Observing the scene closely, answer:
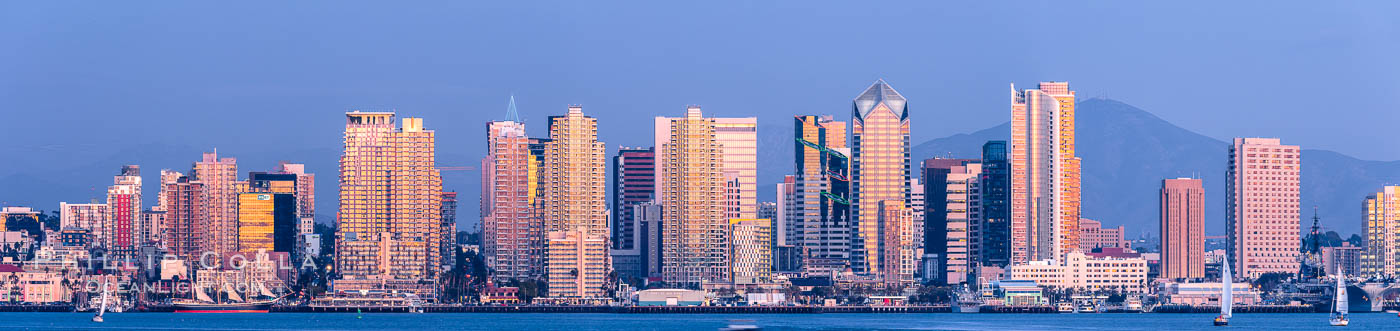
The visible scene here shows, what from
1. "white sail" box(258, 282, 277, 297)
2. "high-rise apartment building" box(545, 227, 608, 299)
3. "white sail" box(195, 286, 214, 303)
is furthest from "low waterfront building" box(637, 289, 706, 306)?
"white sail" box(195, 286, 214, 303)

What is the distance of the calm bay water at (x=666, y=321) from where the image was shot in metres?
132

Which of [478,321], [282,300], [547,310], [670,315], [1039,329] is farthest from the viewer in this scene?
[282,300]

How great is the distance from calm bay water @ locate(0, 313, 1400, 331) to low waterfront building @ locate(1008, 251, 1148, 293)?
20594mm

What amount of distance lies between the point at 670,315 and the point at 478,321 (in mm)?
19038

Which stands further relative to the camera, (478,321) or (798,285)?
(798,285)

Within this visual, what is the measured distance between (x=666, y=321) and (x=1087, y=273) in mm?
60856

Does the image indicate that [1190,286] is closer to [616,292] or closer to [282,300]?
[616,292]

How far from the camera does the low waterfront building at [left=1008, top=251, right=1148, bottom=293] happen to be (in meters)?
189

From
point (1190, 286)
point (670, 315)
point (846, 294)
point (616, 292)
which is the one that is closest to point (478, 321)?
point (670, 315)

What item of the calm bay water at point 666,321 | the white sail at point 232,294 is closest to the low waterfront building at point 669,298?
the calm bay water at point 666,321

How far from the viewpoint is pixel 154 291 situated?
193750mm

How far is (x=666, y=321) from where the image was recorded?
143875mm

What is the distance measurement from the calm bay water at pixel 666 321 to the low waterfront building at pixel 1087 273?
20594 mm

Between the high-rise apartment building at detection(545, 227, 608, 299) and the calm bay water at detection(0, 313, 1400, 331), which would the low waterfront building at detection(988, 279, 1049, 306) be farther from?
the high-rise apartment building at detection(545, 227, 608, 299)
